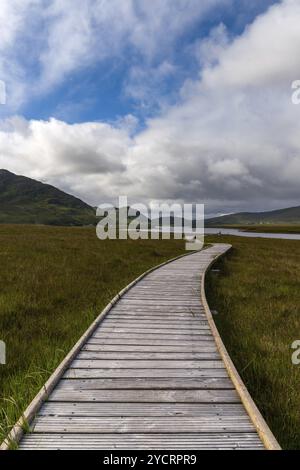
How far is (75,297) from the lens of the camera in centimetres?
1098

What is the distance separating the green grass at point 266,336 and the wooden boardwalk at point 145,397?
67 cm

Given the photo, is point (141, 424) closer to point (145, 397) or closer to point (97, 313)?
point (145, 397)

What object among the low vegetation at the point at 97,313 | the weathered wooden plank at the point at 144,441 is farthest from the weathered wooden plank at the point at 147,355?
the weathered wooden plank at the point at 144,441

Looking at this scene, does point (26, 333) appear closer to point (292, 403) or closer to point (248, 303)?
point (292, 403)

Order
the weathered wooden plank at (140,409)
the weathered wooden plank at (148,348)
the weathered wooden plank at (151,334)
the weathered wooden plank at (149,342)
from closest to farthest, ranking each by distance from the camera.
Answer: the weathered wooden plank at (140,409) → the weathered wooden plank at (148,348) → the weathered wooden plank at (149,342) → the weathered wooden plank at (151,334)

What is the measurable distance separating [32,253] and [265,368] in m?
18.4

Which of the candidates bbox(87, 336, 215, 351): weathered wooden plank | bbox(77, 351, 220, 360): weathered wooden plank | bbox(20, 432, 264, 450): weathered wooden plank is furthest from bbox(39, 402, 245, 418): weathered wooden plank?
bbox(87, 336, 215, 351): weathered wooden plank

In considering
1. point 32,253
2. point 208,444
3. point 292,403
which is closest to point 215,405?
point 208,444

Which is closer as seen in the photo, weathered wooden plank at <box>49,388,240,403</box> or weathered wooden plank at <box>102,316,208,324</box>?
weathered wooden plank at <box>49,388,240,403</box>

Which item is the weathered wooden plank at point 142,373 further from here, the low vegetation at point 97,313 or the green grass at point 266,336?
the green grass at point 266,336

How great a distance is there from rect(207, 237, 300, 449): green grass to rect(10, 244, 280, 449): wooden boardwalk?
2.21 feet

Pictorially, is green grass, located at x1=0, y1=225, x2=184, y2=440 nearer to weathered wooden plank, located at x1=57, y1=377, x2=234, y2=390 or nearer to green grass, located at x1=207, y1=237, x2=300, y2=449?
weathered wooden plank, located at x1=57, y1=377, x2=234, y2=390

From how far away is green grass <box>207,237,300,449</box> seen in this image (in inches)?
178

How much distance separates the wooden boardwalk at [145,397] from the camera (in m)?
3.38
